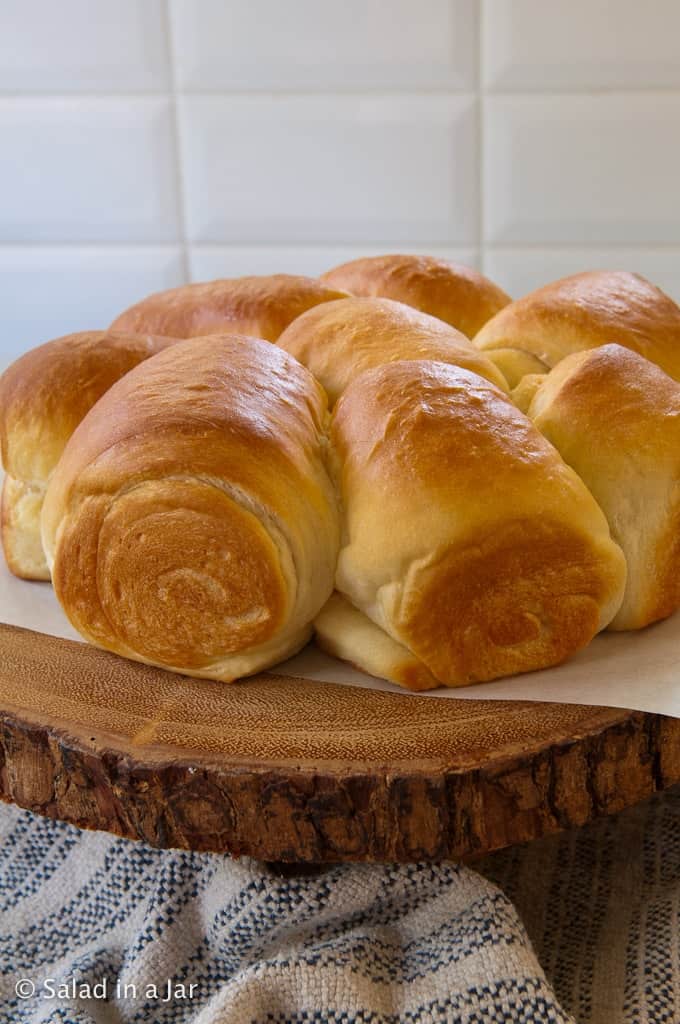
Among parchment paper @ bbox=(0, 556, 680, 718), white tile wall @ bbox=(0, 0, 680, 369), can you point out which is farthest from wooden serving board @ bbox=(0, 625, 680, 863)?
white tile wall @ bbox=(0, 0, 680, 369)

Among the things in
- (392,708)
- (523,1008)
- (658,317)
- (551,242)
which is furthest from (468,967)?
(551,242)

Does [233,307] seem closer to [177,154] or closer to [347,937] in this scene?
[347,937]

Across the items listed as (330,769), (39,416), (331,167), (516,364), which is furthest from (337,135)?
(330,769)

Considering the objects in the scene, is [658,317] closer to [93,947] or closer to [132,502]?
[132,502]

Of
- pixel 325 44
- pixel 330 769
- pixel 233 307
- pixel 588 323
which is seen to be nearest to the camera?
pixel 330 769

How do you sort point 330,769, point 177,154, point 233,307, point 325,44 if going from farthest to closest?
point 177,154
point 325,44
point 233,307
point 330,769

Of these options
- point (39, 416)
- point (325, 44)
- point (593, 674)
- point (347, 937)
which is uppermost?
point (325, 44)

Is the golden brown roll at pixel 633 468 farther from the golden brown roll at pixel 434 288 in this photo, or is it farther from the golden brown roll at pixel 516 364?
the golden brown roll at pixel 434 288
